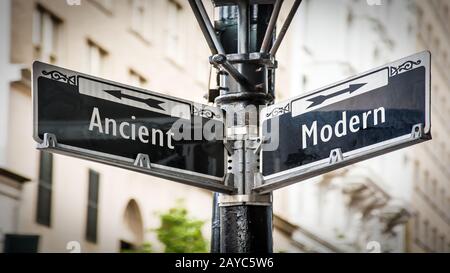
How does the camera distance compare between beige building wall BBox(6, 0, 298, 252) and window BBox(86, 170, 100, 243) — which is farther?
window BBox(86, 170, 100, 243)

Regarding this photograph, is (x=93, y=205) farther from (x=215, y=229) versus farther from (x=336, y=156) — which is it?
(x=336, y=156)

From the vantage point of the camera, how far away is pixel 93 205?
14.5 metres

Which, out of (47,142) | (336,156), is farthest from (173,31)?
(47,142)

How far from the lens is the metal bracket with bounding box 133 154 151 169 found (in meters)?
4.61

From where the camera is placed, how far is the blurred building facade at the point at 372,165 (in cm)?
1284

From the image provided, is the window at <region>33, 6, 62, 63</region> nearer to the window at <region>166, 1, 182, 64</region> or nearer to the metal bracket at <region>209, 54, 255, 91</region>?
the window at <region>166, 1, 182, 64</region>

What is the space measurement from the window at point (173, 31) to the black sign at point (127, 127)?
37.6 ft

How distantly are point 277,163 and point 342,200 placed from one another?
1672 centimetres

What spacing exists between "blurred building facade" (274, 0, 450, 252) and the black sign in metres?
5.26

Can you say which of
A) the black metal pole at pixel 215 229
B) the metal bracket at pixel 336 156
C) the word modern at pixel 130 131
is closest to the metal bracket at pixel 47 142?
the word modern at pixel 130 131

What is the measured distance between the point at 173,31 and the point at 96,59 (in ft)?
7.84

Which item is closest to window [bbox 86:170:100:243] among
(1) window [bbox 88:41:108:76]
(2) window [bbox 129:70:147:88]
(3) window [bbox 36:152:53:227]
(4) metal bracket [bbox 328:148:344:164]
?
(3) window [bbox 36:152:53:227]

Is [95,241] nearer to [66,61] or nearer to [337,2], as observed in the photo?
[66,61]
